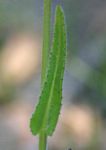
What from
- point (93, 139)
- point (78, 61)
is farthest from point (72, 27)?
point (93, 139)

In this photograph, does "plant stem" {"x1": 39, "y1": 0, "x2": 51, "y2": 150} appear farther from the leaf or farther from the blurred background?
the blurred background

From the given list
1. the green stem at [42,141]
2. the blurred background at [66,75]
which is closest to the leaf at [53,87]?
the green stem at [42,141]

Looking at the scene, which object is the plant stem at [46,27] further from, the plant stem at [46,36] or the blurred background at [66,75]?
the blurred background at [66,75]

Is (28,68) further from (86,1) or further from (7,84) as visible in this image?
(86,1)

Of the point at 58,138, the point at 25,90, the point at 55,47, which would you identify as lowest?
the point at 58,138

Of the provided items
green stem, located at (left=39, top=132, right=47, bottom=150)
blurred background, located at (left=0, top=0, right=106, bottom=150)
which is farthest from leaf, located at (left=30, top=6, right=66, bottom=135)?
blurred background, located at (left=0, top=0, right=106, bottom=150)
